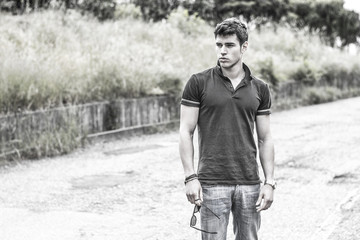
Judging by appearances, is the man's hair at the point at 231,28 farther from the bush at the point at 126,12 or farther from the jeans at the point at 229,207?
the bush at the point at 126,12

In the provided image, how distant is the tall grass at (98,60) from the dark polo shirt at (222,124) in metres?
6.62

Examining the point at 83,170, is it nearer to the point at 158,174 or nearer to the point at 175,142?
the point at 158,174

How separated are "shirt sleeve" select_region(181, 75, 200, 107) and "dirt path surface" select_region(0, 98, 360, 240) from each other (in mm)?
2257

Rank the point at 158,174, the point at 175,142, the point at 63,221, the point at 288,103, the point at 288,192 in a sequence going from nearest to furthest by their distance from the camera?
the point at 63,221 → the point at 288,192 → the point at 158,174 → the point at 175,142 → the point at 288,103

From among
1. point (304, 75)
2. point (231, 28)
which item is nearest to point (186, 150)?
point (231, 28)

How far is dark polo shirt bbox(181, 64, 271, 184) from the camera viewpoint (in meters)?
3.32

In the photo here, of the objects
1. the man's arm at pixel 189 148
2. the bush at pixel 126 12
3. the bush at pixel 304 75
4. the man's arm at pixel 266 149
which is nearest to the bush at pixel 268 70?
the bush at pixel 304 75

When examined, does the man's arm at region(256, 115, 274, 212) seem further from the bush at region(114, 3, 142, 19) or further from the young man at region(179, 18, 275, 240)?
the bush at region(114, 3, 142, 19)

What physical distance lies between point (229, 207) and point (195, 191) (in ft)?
0.85

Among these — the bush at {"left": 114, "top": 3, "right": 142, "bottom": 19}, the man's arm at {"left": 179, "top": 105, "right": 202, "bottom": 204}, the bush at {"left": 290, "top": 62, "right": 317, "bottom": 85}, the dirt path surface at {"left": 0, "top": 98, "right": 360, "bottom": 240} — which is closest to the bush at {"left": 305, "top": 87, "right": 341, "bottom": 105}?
the bush at {"left": 290, "top": 62, "right": 317, "bottom": 85}

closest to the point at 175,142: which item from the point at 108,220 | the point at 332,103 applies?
the point at 108,220

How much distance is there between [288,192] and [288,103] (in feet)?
36.6

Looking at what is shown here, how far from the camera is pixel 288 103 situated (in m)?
17.9

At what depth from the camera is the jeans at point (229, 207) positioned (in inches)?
132
